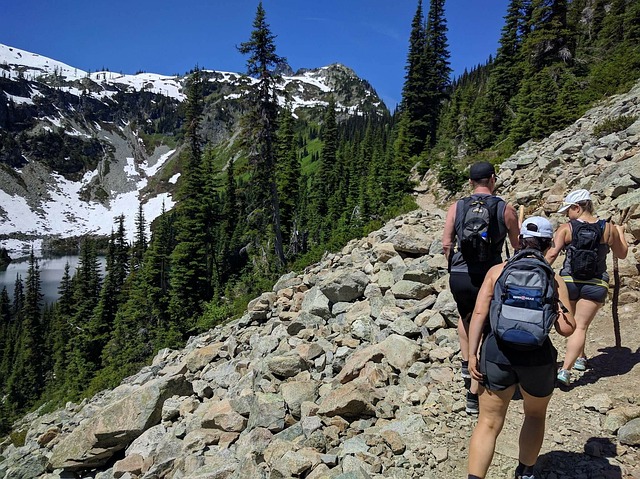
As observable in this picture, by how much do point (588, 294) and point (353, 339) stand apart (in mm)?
Result: 3734

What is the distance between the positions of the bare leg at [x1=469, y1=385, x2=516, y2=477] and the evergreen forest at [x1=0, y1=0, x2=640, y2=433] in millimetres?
12541

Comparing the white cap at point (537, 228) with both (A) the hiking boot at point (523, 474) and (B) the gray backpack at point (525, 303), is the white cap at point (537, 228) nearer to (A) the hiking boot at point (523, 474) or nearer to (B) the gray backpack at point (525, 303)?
(B) the gray backpack at point (525, 303)

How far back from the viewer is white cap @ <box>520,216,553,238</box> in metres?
3.01

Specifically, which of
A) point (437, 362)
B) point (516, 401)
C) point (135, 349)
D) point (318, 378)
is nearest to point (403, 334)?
point (437, 362)

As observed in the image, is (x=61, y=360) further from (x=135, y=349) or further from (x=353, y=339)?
(x=353, y=339)

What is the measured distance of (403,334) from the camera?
6332 mm

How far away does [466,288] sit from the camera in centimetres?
407

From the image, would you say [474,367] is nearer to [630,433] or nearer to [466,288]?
[466,288]

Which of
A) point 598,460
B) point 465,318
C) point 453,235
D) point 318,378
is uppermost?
point 453,235

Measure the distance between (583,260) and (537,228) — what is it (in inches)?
80.7

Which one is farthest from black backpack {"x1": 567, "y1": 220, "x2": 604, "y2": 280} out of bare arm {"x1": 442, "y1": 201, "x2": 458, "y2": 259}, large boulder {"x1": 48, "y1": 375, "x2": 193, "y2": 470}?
large boulder {"x1": 48, "y1": 375, "x2": 193, "y2": 470}

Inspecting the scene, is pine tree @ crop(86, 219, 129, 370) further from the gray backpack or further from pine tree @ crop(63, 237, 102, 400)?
the gray backpack

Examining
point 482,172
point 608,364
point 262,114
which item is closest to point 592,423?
point 608,364

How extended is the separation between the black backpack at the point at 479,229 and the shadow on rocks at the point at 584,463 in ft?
6.44
